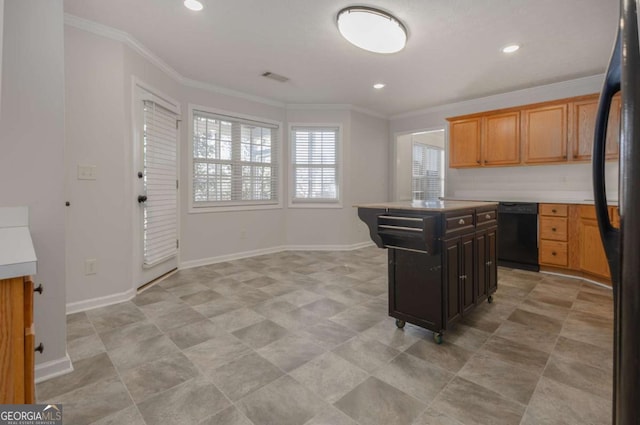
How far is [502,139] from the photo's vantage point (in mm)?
4277

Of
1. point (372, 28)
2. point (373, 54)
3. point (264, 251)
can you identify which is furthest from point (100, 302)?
point (373, 54)

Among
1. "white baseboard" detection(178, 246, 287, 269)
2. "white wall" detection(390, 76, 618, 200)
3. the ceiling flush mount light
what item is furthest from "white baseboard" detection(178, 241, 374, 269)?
the ceiling flush mount light

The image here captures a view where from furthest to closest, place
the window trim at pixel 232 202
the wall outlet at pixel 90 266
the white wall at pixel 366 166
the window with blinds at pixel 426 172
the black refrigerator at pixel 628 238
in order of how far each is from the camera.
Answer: the window with blinds at pixel 426 172
the white wall at pixel 366 166
the window trim at pixel 232 202
the wall outlet at pixel 90 266
the black refrigerator at pixel 628 238

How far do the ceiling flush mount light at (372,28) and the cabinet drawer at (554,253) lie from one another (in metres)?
3.04

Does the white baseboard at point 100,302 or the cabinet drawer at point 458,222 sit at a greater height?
the cabinet drawer at point 458,222

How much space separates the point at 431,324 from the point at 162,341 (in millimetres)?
1906

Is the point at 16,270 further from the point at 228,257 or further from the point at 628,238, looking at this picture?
the point at 228,257

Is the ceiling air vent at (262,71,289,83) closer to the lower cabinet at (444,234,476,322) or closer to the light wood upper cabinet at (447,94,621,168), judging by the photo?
the light wood upper cabinet at (447,94,621,168)

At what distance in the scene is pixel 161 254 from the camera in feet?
11.5

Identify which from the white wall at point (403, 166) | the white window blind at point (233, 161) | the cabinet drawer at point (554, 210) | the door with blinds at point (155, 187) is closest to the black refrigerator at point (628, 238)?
the door with blinds at point (155, 187)

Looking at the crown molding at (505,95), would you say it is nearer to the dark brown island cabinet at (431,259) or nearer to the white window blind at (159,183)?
the dark brown island cabinet at (431,259)

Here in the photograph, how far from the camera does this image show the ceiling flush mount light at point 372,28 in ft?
7.98

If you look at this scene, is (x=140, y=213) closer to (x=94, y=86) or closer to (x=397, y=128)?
(x=94, y=86)
